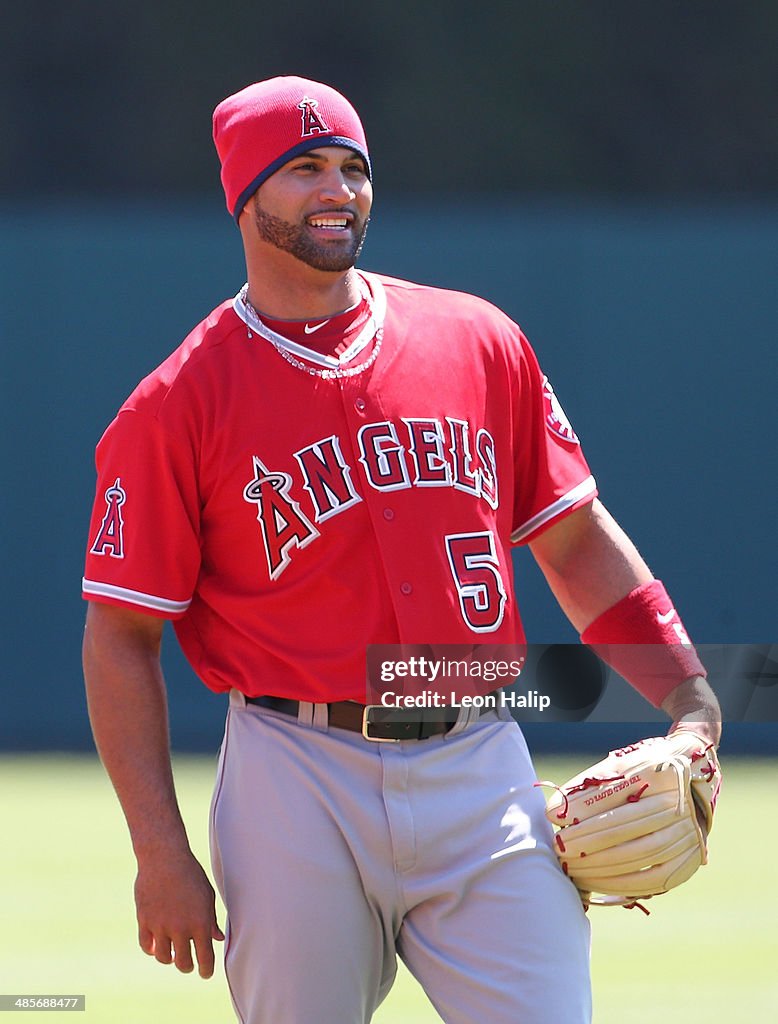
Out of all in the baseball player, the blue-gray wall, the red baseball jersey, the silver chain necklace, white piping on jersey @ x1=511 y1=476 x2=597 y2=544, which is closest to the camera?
the baseball player

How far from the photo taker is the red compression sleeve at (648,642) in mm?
3201

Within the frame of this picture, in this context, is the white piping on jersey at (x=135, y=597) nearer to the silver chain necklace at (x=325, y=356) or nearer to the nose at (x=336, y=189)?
the silver chain necklace at (x=325, y=356)

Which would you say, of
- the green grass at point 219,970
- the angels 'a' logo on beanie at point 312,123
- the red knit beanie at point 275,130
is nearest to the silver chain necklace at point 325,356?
the red knit beanie at point 275,130

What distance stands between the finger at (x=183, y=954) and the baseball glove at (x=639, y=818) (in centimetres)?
66

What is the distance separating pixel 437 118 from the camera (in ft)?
36.7

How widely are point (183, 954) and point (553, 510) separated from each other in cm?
106

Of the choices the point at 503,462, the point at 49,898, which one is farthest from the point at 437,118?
the point at 503,462

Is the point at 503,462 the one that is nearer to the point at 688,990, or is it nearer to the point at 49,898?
the point at 688,990

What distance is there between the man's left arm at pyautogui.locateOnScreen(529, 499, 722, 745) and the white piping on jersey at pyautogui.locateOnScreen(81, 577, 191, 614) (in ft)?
2.42

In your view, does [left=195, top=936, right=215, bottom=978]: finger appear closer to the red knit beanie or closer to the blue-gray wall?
the red knit beanie

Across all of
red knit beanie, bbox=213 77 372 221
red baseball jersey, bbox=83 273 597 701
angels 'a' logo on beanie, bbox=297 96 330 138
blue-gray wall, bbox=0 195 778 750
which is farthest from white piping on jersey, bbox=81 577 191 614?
blue-gray wall, bbox=0 195 778 750

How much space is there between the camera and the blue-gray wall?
10.7 m

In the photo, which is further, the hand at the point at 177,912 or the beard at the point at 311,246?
the beard at the point at 311,246

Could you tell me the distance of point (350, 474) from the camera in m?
3.04
